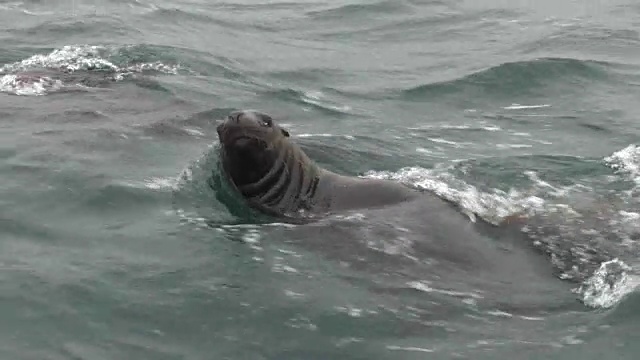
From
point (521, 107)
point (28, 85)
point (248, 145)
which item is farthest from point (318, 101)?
point (248, 145)

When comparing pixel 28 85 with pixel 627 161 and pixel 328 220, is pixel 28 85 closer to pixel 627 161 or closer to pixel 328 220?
pixel 328 220

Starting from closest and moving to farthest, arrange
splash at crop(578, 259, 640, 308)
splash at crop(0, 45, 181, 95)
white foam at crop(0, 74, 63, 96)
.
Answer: splash at crop(578, 259, 640, 308), white foam at crop(0, 74, 63, 96), splash at crop(0, 45, 181, 95)

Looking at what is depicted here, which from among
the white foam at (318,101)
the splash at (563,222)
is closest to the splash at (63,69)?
the white foam at (318,101)

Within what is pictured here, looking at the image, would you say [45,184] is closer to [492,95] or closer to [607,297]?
[607,297]

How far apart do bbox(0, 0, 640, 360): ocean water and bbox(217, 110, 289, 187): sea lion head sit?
0.97ft

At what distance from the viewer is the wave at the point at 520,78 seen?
565 inches

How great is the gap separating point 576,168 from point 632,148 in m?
1.07

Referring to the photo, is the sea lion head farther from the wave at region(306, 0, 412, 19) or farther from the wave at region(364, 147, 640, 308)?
the wave at region(306, 0, 412, 19)

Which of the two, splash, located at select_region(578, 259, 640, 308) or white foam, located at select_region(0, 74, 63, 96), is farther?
white foam, located at select_region(0, 74, 63, 96)

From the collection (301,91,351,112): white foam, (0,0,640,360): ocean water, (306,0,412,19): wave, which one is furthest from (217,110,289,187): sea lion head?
(306,0,412,19): wave

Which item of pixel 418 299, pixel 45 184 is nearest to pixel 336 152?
pixel 45 184

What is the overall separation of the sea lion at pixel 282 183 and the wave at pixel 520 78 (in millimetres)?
5282

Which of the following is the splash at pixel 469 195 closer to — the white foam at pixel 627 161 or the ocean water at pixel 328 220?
the ocean water at pixel 328 220

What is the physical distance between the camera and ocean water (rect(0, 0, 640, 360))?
6.68m
